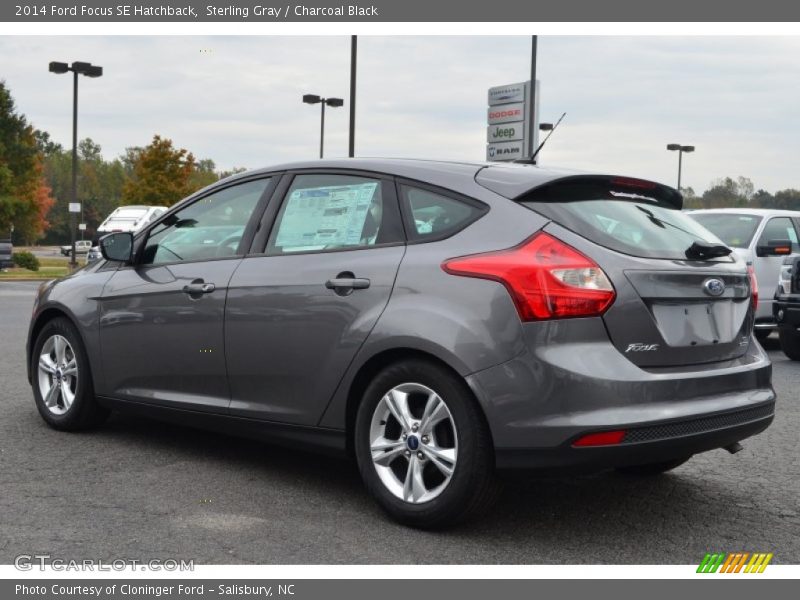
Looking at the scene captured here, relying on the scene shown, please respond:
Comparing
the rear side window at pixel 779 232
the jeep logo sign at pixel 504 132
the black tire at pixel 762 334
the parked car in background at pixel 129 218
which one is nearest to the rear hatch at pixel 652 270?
the rear side window at pixel 779 232

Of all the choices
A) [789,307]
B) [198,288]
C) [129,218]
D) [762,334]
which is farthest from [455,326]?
[129,218]

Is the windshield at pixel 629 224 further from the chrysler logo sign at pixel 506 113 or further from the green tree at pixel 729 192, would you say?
the green tree at pixel 729 192

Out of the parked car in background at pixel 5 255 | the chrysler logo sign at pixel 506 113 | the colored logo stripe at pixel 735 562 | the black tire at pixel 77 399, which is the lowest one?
the parked car in background at pixel 5 255

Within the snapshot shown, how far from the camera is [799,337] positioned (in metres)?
11.1

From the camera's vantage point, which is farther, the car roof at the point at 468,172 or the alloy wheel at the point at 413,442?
the car roof at the point at 468,172

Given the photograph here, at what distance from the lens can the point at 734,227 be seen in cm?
1301

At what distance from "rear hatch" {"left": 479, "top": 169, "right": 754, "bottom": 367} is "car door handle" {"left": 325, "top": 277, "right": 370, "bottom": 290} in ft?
2.58

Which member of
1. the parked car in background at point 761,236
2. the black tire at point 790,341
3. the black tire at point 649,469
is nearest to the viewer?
the black tire at point 649,469

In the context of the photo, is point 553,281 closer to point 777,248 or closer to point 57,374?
point 57,374

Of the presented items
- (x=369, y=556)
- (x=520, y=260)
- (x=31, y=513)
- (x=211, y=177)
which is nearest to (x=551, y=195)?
(x=520, y=260)

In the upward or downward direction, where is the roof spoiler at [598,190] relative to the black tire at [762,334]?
upward

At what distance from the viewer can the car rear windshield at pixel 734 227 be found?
12.8m

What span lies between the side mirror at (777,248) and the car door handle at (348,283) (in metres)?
8.77

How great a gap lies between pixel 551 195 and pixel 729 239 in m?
9.13
